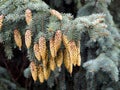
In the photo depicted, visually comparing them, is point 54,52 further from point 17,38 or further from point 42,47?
point 17,38

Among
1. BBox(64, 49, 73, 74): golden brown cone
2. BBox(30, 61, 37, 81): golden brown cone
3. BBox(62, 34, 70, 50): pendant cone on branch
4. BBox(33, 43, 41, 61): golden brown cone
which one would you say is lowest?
BBox(30, 61, 37, 81): golden brown cone

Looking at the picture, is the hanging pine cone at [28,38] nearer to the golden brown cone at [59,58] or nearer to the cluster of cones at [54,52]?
the cluster of cones at [54,52]

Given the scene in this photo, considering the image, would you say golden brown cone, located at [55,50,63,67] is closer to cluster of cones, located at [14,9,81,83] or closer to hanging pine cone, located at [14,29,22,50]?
cluster of cones, located at [14,9,81,83]

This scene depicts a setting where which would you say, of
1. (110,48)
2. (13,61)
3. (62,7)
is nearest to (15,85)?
(13,61)

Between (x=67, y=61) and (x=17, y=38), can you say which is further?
(x=17, y=38)

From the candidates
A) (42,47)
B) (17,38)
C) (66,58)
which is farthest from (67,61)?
(17,38)

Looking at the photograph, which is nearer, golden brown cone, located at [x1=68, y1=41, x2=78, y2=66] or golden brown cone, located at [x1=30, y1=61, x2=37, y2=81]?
golden brown cone, located at [x1=68, y1=41, x2=78, y2=66]

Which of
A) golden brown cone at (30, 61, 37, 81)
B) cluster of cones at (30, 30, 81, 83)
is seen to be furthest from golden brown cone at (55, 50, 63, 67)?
golden brown cone at (30, 61, 37, 81)

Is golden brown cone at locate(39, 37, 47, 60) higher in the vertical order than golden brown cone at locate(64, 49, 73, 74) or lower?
→ higher

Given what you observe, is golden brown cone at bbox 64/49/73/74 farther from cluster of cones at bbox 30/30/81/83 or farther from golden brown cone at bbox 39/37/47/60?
golden brown cone at bbox 39/37/47/60

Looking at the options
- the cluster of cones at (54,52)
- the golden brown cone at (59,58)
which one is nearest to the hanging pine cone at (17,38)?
the cluster of cones at (54,52)

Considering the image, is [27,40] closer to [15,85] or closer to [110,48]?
[110,48]
